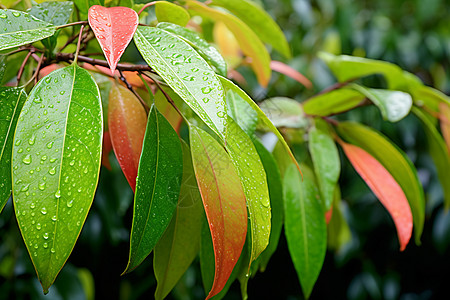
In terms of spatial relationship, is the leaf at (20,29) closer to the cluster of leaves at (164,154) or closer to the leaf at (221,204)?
the cluster of leaves at (164,154)

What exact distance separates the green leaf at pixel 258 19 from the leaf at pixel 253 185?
0.31 metres

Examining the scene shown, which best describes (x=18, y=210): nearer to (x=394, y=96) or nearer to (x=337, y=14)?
(x=394, y=96)

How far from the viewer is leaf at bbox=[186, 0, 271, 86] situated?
518 mm

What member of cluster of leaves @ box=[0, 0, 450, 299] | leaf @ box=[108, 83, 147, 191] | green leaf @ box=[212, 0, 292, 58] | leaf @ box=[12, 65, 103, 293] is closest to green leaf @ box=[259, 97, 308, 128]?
cluster of leaves @ box=[0, 0, 450, 299]

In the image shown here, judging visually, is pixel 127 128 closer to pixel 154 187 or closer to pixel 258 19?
pixel 154 187

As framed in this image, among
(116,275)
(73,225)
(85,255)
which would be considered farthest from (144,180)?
(116,275)

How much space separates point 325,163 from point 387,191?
0.28 feet

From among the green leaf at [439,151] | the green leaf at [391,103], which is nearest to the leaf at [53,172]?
the green leaf at [391,103]

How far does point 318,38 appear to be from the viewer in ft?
4.60

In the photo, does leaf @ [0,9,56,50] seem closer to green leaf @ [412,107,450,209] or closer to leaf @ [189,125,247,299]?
leaf @ [189,125,247,299]

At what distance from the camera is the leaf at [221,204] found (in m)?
0.32

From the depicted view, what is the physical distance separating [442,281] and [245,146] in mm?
1174

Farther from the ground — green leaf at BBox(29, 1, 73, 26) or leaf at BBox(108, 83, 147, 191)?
green leaf at BBox(29, 1, 73, 26)

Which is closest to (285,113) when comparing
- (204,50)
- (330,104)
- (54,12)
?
(330,104)
